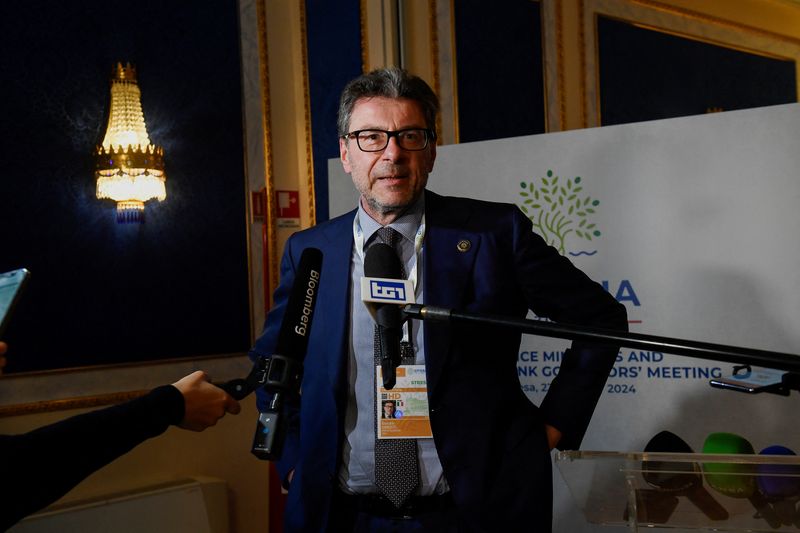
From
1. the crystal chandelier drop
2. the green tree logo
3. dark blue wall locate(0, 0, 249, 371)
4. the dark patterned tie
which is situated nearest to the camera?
the dark patterned tie

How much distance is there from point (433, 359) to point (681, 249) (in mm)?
1403

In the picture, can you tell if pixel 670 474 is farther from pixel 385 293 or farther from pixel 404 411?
pixel 404 411

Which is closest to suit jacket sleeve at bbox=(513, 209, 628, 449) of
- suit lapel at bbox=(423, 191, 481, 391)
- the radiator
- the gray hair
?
suit lapel at bbox=(423, 191, 481, 391)

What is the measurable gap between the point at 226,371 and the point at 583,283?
7.71ft

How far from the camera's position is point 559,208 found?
2.93 m

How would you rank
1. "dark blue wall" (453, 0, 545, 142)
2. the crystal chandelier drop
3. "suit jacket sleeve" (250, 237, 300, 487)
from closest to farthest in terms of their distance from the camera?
"suit jacket sleeve" (250, 237, 300, 487) → the crystal chandelier drop → "dark blue wall" (453, 0, 545, 142)

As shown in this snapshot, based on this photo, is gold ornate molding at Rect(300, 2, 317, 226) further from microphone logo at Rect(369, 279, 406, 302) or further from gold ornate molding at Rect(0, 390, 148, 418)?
microphone logo at Rect(369, 279, 406, 302)

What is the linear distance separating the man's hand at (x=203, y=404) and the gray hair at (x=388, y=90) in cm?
71

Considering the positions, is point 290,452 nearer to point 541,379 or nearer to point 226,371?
point 541,379

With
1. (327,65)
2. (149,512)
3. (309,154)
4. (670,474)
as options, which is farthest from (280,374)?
(327,65)

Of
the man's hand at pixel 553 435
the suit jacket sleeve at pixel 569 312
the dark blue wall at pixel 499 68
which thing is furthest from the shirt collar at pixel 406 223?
the dark blue wall at pixel 499 68

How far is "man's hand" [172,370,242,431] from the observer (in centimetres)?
146

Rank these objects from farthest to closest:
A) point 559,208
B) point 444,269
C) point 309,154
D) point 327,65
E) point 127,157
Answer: point 327,65 < point 309,154 < point 127,157 < point 559,208 < point 444,269

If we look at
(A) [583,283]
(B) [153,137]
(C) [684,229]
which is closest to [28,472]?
(A) [583,283]
